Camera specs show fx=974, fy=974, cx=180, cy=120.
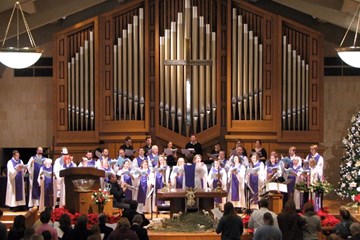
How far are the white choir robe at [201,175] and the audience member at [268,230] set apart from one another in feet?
25.1

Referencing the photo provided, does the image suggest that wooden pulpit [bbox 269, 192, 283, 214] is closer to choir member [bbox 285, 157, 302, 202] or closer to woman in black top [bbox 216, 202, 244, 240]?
choir member [bbox 285, 157, 302, 202]

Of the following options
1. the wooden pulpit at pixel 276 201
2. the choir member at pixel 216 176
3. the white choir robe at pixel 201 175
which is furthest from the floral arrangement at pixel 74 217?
the choir member at pixel 216 176

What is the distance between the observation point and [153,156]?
22109 mm

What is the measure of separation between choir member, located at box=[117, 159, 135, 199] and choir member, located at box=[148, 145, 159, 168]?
614mm

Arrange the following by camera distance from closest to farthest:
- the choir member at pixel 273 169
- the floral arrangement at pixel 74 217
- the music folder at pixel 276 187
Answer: the floral arrangement at pixel 74 217 → the music folder at pixel 276 187 → the choir member at pixel 273 169

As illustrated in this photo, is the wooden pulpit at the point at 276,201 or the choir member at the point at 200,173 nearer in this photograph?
the wooden pulpit at the point at 276,201

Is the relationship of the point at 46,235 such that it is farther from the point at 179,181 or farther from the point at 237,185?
the point at 237,185

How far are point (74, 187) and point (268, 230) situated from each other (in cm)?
729

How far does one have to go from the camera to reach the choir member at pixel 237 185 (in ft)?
71.1

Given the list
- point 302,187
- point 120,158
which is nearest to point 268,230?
point 302,187

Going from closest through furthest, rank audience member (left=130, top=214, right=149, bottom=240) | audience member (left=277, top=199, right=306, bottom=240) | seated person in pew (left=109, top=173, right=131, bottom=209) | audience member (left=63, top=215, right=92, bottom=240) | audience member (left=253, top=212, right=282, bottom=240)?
audience member (left=63, top=215, right=92, bottom=240), audience member (left=253, top=212, right=282, bottom=240), audience member (left=130, top=214, right=149, bottom=240), audience member (left=277, top=199, right=306, bottom=240), seated person in pew (left=109, top=173, right=131, bottom=209)

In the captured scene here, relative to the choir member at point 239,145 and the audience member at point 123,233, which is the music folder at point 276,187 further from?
the audience member at point 123,233

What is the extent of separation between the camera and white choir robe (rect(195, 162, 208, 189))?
2088 cm

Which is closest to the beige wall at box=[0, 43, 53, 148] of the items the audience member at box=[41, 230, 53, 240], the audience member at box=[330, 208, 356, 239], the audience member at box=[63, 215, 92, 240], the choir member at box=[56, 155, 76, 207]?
the choir member at box=[56, 155, 76, 207]
